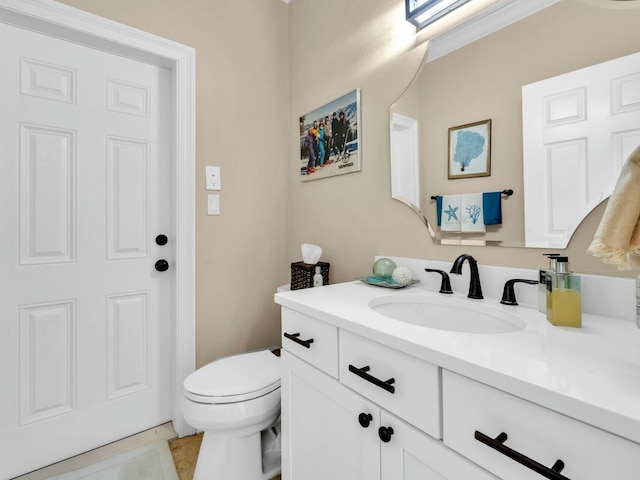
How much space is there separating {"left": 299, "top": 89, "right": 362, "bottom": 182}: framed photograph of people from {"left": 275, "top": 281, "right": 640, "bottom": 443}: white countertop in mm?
950

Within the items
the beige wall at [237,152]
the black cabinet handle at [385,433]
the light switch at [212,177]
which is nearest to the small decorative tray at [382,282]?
the black cabinet handle at [385,433]

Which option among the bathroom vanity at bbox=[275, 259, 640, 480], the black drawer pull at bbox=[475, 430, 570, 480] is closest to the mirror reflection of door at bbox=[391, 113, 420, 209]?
the bathroom vanity at bbox=[275, 259, 640, 480]

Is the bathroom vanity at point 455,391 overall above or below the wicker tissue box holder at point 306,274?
below

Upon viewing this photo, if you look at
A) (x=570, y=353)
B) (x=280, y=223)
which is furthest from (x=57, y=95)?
(x=570, y=353)

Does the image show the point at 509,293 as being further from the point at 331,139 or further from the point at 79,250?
the point at 79,250

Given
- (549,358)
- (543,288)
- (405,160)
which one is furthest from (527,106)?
(549,358)

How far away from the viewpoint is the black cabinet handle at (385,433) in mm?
688

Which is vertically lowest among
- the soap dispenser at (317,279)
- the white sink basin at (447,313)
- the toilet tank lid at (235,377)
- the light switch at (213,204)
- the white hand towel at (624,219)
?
the toilet tank lid at (235,377)

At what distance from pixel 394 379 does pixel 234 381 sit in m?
0.80

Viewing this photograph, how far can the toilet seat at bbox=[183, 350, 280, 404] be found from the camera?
1146mm

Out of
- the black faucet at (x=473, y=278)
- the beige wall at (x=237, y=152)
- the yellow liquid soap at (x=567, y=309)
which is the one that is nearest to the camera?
the yellow liquid soap at (x=567, y=309)

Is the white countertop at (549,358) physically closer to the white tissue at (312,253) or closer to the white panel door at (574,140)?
the white panel door at (574,140)

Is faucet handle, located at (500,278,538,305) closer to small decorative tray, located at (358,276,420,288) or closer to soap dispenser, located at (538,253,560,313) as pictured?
Result: soap dispenser, located at (538,253,560,313)

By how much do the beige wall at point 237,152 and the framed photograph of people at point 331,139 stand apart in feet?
0.77
